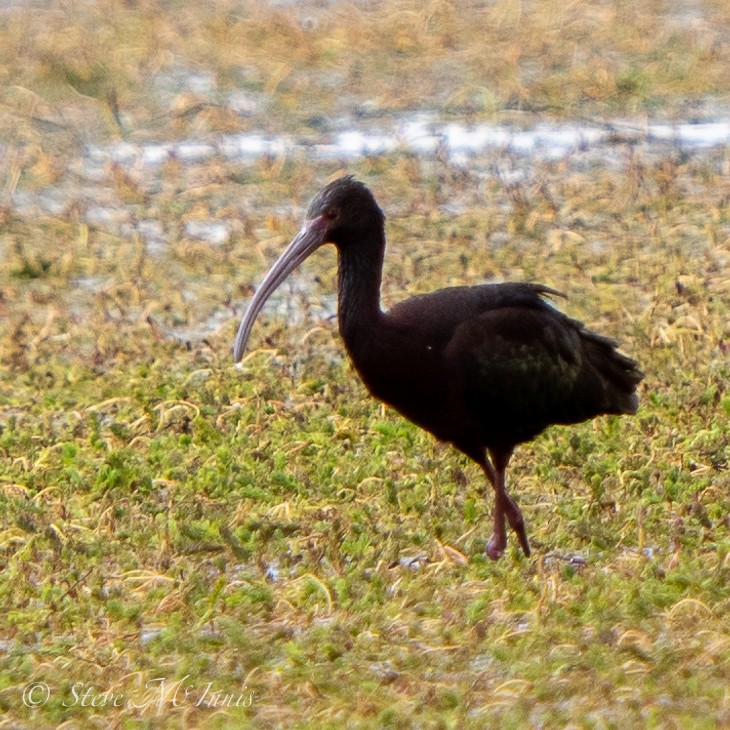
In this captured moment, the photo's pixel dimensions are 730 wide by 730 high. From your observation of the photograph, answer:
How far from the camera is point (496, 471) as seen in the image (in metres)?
6.16

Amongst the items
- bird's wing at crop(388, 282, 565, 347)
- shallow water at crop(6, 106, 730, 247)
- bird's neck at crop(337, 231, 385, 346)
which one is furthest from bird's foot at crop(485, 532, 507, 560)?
shallow water at crop(6, 106, 730, 247)

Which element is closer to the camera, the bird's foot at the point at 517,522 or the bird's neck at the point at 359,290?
the bird's neck at the point at 359,290

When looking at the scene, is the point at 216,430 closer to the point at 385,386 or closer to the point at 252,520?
the point at 252,520

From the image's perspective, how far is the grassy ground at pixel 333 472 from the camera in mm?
4859

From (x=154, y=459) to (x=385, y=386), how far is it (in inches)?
61.7

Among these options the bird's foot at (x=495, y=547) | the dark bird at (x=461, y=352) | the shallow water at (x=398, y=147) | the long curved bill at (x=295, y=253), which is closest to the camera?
the dark bird at (x=461, y=352)

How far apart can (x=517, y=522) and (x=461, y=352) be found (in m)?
0.66

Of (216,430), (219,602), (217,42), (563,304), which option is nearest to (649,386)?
(563,304)

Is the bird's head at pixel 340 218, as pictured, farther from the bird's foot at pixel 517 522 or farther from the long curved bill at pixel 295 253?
the bird's foot at pixel 517 522

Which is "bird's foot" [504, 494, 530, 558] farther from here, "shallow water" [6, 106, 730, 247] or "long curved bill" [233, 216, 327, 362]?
"shallow water" [6, 106, 730, 247]

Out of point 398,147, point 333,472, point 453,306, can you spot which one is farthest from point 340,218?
point 398,147

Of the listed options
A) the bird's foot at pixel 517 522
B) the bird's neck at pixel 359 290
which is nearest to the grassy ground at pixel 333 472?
the bird's foot at pixel 517 522

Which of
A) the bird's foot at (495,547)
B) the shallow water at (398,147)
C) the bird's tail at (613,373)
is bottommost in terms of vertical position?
the bird's foot at (495,547)

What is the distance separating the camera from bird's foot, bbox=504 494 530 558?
5.99 m
